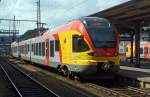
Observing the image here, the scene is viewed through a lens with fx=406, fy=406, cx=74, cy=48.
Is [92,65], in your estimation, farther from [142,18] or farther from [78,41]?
[142,18]

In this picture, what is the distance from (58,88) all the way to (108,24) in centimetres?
404

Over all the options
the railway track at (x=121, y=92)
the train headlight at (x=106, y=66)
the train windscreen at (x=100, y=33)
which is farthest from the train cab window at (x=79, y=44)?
the railway track at (x=121, y=92)

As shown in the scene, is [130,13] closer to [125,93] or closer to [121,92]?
[121,92]

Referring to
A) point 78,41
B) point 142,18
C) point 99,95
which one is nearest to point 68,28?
point 78,41

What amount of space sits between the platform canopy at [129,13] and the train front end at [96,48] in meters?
5.02

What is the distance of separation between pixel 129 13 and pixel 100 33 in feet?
31.0

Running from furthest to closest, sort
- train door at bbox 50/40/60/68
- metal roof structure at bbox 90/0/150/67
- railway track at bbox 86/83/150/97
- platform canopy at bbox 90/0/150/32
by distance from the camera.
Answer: metal roof structure at bbox 90/0/150/67, platform canopy at bbox 90/0/150/32, train door at bbox 50/40/60/68, railway track at bbox 86/83/150/97

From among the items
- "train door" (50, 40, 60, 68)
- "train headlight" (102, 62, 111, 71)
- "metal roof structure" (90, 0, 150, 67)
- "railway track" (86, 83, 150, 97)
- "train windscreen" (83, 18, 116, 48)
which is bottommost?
"railway track" (86, 83, 150, 97)

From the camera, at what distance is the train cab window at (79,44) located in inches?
743

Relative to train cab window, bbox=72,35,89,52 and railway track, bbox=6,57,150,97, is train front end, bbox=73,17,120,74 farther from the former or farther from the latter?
railway track, bbox=6,57,150,97

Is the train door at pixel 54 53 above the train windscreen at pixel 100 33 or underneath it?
underneath

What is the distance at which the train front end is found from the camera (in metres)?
18.5

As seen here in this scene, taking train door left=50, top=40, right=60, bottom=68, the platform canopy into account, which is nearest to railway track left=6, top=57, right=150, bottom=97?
train door left=50, top=40, right=60, bottom=68

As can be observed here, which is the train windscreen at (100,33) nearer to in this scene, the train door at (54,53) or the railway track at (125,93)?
the railway track at (125,93)
